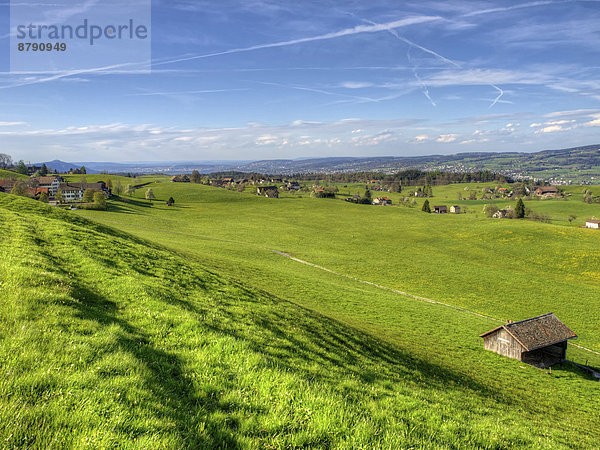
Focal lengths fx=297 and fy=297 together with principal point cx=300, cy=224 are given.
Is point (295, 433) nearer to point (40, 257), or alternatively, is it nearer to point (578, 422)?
point (40, 257)

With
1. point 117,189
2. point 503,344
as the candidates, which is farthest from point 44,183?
point 503,344

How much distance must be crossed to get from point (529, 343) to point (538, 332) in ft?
8.43

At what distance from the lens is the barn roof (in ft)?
95.6

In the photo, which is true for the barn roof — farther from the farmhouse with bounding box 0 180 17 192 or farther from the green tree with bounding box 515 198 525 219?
the farmhouse with bounding box 0 180 17 192

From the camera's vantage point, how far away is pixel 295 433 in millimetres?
6348

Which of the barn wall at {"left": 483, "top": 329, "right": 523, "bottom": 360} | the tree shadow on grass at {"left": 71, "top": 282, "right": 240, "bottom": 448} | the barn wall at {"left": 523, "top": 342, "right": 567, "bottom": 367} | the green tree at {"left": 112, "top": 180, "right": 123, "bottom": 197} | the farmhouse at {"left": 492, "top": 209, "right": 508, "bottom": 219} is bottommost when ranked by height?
the barn wall at {"left": 523, "top": 342, "right": 567, "bottom": 367}

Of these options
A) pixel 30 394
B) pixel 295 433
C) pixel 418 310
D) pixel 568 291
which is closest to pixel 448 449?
pixel 295 433

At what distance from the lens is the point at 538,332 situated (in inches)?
1203

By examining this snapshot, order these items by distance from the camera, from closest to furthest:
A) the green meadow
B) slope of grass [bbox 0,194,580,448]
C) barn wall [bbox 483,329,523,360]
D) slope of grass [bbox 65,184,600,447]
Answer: slope of grass [bbox 0,194,580,448]
the green meadow
slope of grass [bbox 65,184,600,447]
barn wall [bbox 483,329,523,360]

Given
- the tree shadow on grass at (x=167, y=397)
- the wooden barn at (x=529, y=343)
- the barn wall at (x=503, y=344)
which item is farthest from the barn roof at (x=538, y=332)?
the tree shadow on grass at (x=167, y=397)

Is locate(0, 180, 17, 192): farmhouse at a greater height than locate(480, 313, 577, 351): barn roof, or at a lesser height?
greater

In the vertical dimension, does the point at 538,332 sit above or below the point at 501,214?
below

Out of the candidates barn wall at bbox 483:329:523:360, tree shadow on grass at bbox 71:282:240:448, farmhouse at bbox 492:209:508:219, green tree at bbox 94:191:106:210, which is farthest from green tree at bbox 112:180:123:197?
farmhouse at bbox 492:209:508:219

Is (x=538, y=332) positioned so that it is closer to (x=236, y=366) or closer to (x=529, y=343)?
(x=529, y=343)
